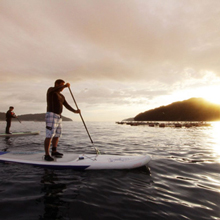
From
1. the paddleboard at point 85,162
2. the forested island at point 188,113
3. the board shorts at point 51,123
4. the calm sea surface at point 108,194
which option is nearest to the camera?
the calm sea surface at point 108,194

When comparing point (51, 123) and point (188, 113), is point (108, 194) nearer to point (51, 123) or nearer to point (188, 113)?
point (51, 123)

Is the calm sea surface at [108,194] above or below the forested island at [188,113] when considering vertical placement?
below

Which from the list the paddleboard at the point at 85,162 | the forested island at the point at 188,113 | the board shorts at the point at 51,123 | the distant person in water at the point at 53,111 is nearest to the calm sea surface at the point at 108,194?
the paddleboard at the point at 85,162

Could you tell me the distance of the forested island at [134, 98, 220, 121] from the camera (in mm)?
144863

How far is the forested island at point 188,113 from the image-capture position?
144863 millimetres

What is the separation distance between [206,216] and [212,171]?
335 centimetres

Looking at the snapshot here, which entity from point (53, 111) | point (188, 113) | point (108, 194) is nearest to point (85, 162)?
point (108, 194)

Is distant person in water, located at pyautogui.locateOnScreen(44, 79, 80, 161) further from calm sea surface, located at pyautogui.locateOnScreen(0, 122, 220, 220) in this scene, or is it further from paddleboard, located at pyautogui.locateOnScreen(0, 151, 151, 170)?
calm sea surface, located at pyautogui.locateOnScreen(0, 122, 220, 220)

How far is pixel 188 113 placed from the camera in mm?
157250

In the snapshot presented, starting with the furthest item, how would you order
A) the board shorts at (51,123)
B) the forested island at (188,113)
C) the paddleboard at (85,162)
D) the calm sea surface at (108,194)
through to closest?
the forested island at (188,113), the board shorts at (51,123), the paddleboard at (85,162), the calm sea surface at (108,194)

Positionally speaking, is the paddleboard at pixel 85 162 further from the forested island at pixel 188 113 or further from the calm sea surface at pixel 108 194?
the forested island at pixel 188 113

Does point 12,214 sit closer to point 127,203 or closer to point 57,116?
point 127,203

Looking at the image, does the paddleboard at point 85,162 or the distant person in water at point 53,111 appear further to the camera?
the distant person in water at point 53,111

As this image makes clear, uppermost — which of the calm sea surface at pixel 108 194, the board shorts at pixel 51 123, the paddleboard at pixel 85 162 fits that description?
the board shorts at pixel 51 123
